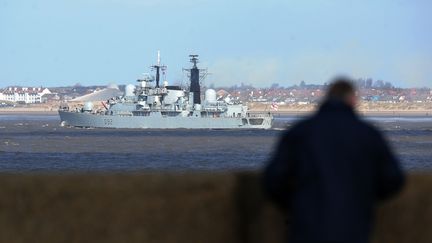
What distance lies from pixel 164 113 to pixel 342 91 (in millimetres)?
106252

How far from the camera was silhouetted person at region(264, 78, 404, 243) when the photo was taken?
5328 mm

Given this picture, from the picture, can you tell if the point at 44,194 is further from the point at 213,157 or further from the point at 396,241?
the point at 213,157

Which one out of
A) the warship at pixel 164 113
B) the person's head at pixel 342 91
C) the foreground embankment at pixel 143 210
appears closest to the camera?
the person's head at pixel 342 91

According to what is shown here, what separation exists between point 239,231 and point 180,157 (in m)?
46.2

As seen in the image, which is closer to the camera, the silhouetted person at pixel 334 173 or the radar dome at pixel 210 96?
the silhouetted person at pixel 334 173

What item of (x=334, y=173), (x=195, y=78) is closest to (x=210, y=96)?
(x=195, y=78)

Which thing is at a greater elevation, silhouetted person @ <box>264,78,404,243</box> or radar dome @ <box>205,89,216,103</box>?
silhouetted person @ <box>264,78,404,243</box>

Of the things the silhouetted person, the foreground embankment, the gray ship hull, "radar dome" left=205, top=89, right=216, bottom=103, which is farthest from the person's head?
"radar dome" left=205, top=89, right=216, bottom=103

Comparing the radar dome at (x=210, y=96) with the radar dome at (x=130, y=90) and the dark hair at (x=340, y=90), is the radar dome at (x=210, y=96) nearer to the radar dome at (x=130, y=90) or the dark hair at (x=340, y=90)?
the radar dome at (x=130, y=90)

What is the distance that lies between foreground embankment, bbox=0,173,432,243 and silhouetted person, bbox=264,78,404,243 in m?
0.64

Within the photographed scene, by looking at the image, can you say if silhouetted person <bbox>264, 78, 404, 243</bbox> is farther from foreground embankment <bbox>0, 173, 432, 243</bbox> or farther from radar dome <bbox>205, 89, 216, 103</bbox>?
radar dome <bbox>205, 89, 216, 103</bbox>

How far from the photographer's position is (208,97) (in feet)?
385

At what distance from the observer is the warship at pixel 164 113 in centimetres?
11125

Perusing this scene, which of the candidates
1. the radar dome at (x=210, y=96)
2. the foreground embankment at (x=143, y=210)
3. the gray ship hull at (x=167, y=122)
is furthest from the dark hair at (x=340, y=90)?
the radar dome at (x=210, y=96)
